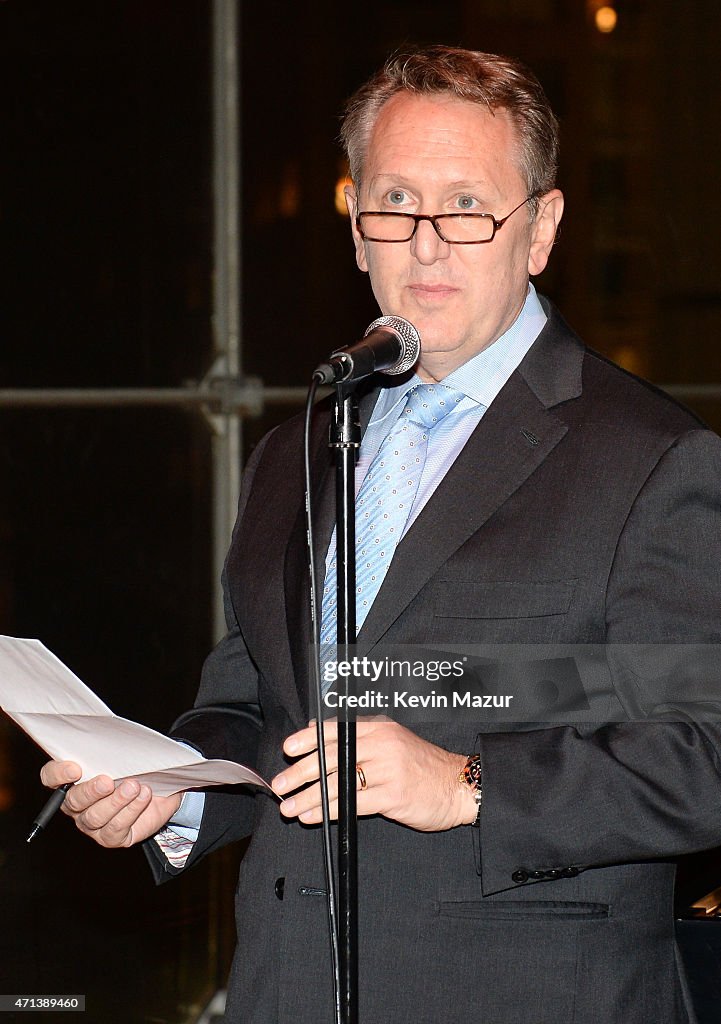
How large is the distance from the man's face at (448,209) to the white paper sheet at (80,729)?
0.66 m

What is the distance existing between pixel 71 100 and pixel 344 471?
8.42ft

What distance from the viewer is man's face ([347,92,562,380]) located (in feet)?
5.59

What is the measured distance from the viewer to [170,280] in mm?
3578

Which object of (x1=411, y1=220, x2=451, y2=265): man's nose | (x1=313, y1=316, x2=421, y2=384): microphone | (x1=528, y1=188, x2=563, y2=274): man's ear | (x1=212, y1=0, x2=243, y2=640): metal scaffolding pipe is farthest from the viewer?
(x1=212, y1=0, x2=243, y2=640): metal scaffolding pipe

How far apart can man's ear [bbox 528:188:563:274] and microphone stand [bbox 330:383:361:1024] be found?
0.64 m

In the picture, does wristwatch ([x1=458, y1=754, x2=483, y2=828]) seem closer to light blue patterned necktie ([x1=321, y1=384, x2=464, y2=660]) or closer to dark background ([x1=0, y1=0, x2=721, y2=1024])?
light blue patterned necktie ([x1=321, y1=384, x2=464, y2=660])

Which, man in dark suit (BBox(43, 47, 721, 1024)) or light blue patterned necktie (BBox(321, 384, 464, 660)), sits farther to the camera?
light blue patterned necktie (BBox(321, 384, 464, 660))

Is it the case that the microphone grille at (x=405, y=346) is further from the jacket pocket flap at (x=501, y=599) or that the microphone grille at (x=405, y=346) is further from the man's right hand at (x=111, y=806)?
the man's right hand at (x=111, y=806)

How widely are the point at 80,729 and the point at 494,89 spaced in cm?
100

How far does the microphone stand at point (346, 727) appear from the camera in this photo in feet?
4.10

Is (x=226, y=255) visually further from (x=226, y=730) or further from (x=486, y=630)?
(x=486, y=630)

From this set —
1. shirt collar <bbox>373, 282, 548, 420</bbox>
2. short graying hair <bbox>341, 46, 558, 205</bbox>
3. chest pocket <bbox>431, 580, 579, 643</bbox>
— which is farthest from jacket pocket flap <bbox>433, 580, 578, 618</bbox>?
short graying hair <bbox>341, 46, 558, 205</bbox>

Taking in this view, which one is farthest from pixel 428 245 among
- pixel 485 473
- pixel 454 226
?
pixel 485 473

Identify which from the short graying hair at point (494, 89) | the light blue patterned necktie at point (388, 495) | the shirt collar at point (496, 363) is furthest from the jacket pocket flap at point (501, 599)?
the short graying hair at point (494, 89)
